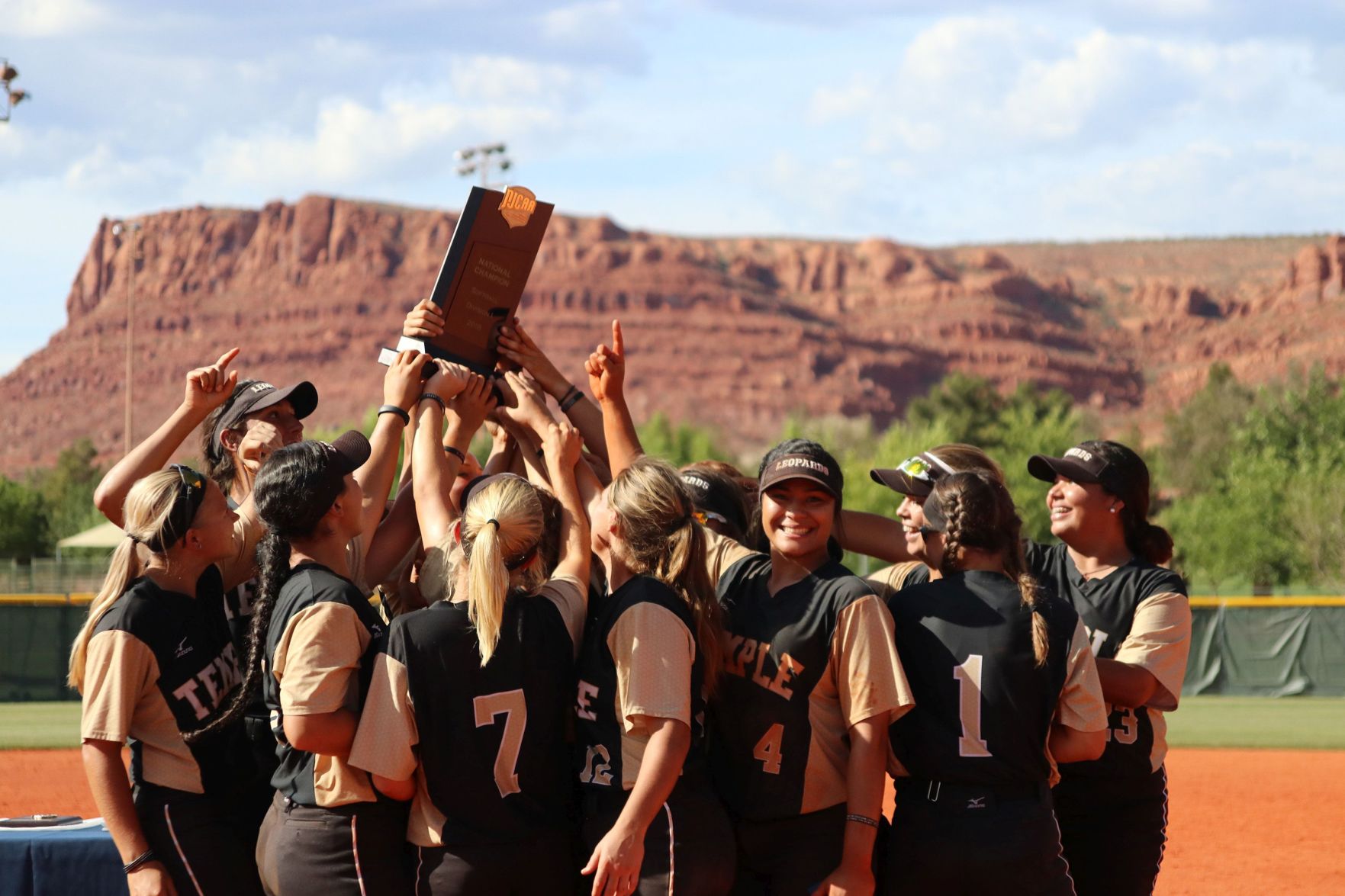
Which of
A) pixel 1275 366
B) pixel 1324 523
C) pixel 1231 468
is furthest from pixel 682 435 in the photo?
pixel 1275 366

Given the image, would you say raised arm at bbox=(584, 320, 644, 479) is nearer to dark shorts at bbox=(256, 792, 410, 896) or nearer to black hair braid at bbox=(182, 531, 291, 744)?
black hair braid at bbox=(182, 531, 291, 744)

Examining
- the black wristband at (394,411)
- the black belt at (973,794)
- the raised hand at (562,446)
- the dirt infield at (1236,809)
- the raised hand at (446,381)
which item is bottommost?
the dirt infield at (1236,809)

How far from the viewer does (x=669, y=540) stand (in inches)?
149

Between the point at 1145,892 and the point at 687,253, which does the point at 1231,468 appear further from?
the point at 687,253

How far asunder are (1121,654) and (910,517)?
80cm

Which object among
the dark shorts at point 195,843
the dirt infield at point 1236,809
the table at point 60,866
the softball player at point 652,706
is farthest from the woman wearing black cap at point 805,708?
the dirt infield at point 1236,809

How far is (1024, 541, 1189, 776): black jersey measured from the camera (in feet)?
14.7

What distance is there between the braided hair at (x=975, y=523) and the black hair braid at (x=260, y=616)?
1.87 metres

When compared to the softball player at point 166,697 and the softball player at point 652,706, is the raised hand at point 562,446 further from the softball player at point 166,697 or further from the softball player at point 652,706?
the softball player at point 166,697

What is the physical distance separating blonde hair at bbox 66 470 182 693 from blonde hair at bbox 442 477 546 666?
2.72ft

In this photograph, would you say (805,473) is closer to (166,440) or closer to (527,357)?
(527,357)

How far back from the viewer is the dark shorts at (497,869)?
3.64 m

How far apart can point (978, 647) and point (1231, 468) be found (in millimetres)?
61441

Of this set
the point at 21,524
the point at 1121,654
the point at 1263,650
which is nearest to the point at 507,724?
the point at 1121,654
